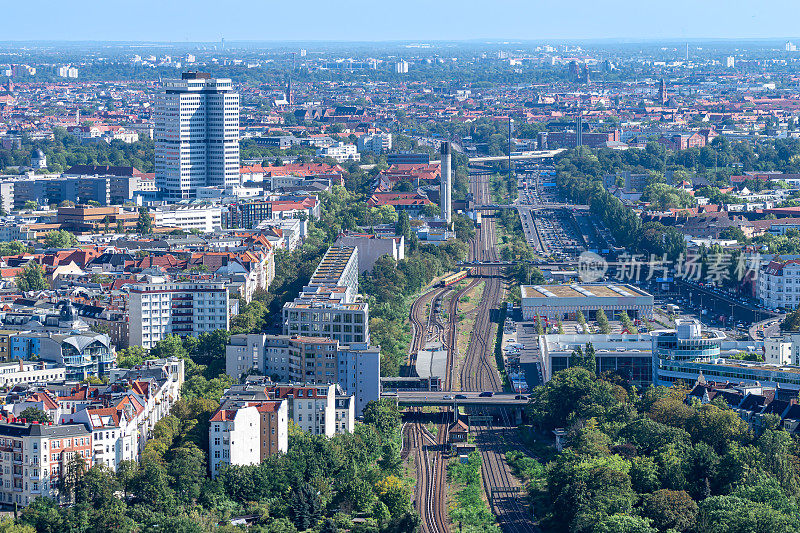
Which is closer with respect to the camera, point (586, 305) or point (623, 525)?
point (623, 525)

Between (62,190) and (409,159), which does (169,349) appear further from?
(409,159)

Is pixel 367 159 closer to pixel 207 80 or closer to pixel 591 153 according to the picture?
pixel 591 153

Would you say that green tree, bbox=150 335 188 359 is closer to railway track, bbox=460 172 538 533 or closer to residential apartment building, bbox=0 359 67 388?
residential apartment building, bbox=0 359 67 388

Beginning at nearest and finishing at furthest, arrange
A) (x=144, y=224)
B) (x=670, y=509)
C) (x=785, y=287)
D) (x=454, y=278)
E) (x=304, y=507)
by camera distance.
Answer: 1. (x=670, y=509)
2. (x=304, y=507)
3. (x=785, y=287)
4. (x=454, y=278)
5. (x=144, y=224)

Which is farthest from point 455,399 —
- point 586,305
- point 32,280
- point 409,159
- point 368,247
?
point 409,159

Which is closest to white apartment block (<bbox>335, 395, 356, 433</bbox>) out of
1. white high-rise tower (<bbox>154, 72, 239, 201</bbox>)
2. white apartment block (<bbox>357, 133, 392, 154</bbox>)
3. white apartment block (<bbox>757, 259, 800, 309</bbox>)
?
white apartment block (<bbox>757, 259, 800, 309</bbox>)

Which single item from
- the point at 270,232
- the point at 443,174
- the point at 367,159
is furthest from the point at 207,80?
the point at 367,159
